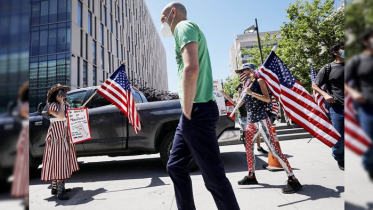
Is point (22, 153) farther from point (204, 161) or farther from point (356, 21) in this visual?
Answer: point (204, 161)

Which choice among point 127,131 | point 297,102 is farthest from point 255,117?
point 127,131

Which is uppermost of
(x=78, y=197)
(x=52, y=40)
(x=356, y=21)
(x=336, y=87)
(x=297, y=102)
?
(x=52, y=40)

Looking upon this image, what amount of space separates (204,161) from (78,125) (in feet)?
10.2

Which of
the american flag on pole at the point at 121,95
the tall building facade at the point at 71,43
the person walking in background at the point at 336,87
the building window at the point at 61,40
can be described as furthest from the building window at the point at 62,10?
the person walking in background at the point at 336,87

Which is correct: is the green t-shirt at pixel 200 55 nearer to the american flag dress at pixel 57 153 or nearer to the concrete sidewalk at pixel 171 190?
the concrete sidewalk at pixel 171 190

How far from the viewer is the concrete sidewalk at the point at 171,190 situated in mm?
2965

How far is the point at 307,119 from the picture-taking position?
3490mm

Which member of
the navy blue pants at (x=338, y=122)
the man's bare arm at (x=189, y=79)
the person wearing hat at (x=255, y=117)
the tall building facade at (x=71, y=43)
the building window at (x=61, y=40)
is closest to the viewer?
the man's bare arm at (x=189, y=79)

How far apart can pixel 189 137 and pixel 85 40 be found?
27609 mm

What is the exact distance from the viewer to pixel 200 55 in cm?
217

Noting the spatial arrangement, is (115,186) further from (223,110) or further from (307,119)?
(307,119)

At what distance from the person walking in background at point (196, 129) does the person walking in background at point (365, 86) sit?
4.80 feet

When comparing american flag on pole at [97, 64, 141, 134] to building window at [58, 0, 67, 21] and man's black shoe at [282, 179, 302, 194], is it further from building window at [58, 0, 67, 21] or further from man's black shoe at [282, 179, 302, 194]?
building window at [58, 0, 67, 21]

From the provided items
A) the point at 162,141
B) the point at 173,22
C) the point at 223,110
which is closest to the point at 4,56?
the point at 173,22
